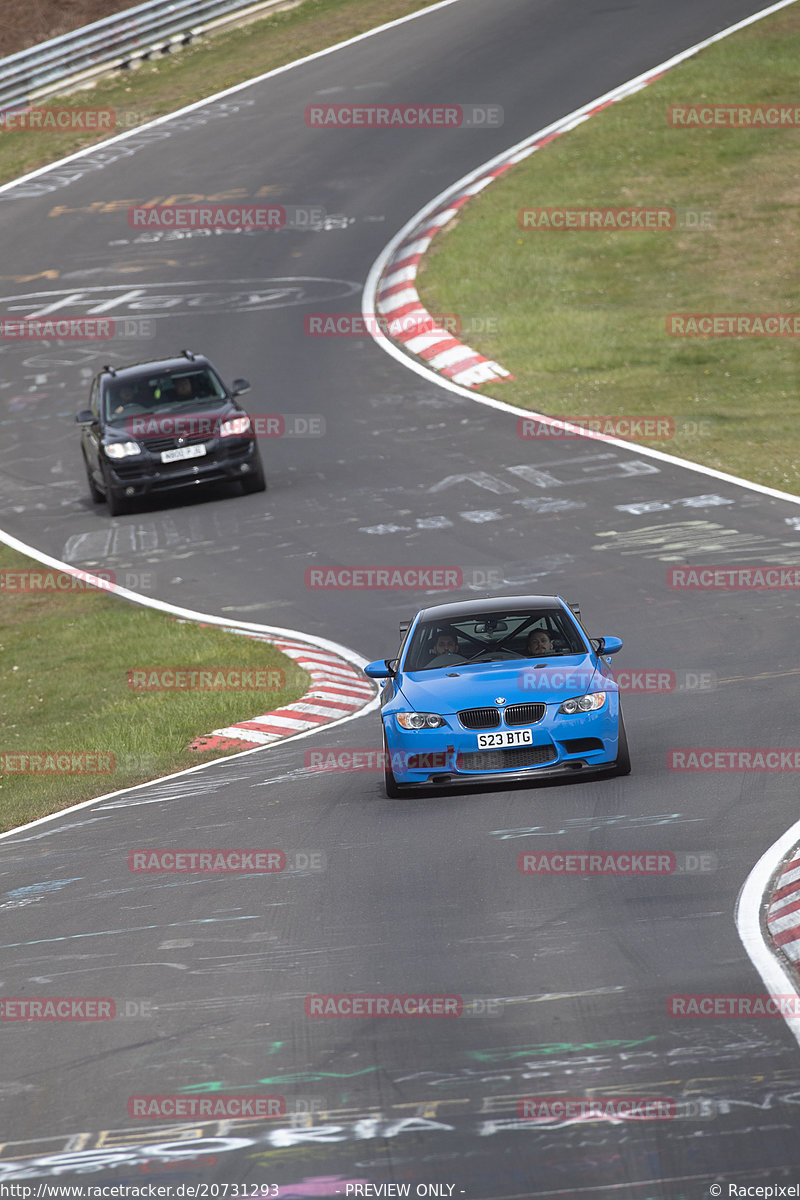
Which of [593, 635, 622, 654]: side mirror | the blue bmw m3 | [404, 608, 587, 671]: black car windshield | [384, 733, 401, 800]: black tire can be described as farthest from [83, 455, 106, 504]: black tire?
[384, 733, 401, 800]: black tire

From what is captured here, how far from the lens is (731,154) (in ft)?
130

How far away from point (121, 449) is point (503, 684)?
1302 cm

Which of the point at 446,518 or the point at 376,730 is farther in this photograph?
the point at 446,518

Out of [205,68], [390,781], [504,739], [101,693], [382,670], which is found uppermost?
[205,68]

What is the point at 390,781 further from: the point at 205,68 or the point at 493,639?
the point at 205,68

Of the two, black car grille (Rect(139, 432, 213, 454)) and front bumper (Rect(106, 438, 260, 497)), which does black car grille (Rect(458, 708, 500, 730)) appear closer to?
front bumper (Rect(106, 438, 260, 497))

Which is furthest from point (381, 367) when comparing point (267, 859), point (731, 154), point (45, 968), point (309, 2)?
point (309, 2)

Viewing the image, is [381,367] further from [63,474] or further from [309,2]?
[309,2]

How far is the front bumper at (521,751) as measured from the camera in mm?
11938

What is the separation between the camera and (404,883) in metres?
9.82

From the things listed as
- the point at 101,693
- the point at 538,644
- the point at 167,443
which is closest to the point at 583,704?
the point at 538,644

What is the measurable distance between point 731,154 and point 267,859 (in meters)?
32.6

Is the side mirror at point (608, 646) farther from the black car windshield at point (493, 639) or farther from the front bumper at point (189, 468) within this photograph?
the front bumper at point (189, 468)

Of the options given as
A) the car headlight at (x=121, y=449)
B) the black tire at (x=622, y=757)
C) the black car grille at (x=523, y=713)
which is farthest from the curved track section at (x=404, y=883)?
the car headlight at (x=121, y=449)
